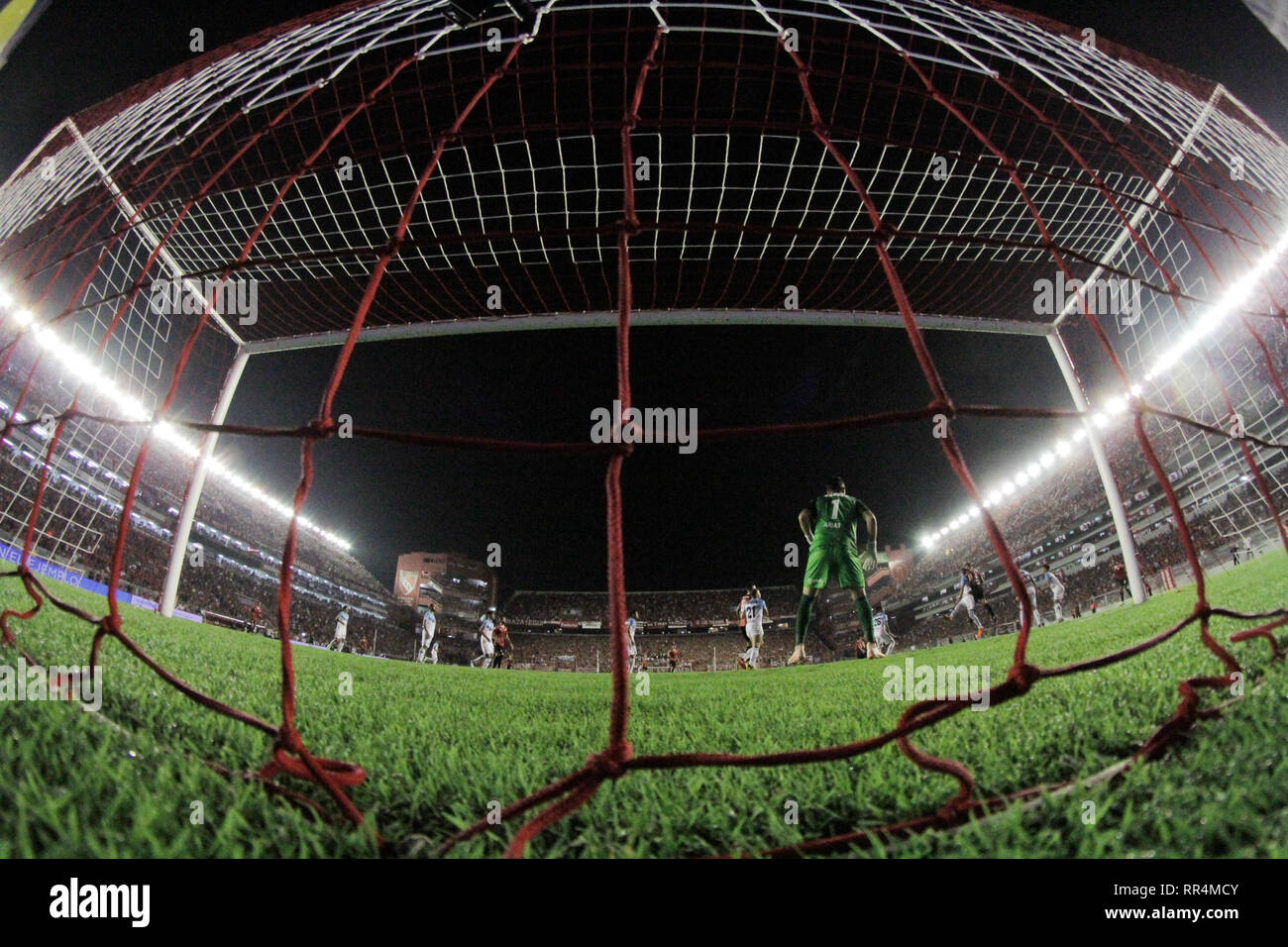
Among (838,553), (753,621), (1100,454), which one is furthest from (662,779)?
(753,621)

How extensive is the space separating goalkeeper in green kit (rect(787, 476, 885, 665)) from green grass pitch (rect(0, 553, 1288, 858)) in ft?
11.5

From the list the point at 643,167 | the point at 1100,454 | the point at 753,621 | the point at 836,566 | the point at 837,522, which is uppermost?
the point at 643,167

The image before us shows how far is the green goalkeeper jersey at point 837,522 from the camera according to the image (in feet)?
19.6

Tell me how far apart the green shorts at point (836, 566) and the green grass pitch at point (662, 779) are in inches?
139

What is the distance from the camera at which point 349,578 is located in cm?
4238

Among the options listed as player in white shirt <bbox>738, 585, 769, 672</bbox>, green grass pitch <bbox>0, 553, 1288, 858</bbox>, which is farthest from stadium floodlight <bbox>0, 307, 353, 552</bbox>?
player in white shirt <bbox>738, 585, 769, 672</bbox>

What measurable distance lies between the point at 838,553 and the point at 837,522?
33 cm

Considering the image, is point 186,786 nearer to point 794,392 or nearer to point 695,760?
point 695,760

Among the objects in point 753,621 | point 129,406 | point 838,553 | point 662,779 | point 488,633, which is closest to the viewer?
point 662,779

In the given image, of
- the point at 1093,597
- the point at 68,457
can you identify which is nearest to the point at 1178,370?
the point at 1093,597

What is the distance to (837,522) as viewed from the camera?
19.7 ft

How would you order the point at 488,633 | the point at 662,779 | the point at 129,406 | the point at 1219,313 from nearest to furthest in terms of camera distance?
1. the point at 662,779
2. the point at 1219,313
3. the point at 129,406
4. the point at 488,633

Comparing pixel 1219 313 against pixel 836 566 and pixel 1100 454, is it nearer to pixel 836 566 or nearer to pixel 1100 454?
pixel 1100 454
